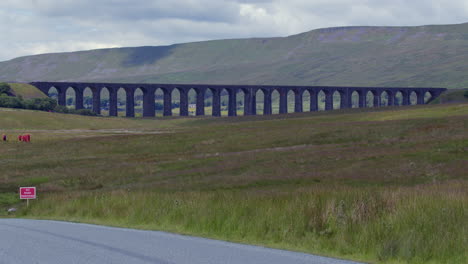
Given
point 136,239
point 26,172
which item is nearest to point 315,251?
point 136,239

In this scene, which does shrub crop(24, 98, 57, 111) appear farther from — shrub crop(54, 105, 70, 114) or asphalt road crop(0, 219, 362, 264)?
asphalt road crop(0, 219, 362, 264)

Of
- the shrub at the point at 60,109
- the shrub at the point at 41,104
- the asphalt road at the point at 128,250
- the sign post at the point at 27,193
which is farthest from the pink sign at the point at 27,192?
the shrub at the point at 60,109

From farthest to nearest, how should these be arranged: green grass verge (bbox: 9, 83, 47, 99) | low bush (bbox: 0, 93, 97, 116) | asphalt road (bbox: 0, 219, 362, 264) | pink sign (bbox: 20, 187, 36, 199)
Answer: green grass verge (bbox: 9, 83, 47, 99)
low bush (bbox: 0, 93, 97, 116)
pink sign (bbox: 20, 187, 36, 199)
asphalt road (bbox: 0, 219, 362, 264)

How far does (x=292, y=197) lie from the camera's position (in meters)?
20.6

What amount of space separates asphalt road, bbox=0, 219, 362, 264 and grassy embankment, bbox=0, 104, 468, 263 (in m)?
1.87

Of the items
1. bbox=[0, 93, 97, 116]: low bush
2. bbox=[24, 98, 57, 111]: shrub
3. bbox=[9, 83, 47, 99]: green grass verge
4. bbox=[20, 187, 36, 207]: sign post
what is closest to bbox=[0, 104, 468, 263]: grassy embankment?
bbox=[20, 187, 36, 207]: sign post

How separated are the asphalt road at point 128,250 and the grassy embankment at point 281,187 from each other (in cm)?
187

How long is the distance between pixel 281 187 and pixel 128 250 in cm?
2023

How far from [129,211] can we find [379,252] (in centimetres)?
1052

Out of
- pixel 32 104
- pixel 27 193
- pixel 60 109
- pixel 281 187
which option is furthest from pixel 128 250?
pixel 60 109

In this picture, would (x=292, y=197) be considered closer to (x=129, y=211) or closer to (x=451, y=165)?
(x=129, y=211)

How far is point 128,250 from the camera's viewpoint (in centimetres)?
1367

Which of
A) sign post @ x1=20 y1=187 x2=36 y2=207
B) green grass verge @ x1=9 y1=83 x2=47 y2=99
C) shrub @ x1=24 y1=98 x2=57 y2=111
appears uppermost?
green grass verge @ x1=9 y1=83 x2=47 y2=99

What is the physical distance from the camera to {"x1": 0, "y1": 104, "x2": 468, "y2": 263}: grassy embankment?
51.7ft
